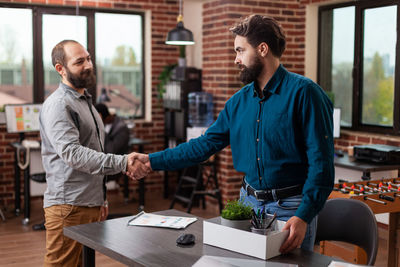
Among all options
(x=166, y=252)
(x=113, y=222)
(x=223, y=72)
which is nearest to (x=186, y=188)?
(x=223, y=72)

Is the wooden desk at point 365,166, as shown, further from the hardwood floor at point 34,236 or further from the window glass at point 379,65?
the window glass at point 379,65

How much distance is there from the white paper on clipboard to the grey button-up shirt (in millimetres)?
355

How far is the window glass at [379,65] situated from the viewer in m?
5.48

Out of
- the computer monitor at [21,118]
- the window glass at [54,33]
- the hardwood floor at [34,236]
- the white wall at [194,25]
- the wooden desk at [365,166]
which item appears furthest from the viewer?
the white wall at [194,25]

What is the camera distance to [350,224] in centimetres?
253

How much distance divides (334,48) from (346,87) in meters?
0.50

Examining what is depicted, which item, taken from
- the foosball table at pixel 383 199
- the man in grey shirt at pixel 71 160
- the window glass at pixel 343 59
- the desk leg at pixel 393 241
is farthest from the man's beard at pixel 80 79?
the window glass at pixel 343 59

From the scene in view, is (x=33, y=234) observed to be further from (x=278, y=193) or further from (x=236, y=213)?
(x=236, y=213)

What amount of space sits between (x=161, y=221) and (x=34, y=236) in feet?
10.2

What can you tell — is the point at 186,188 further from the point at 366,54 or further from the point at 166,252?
the point at 166,252

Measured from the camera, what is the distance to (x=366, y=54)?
227 inches

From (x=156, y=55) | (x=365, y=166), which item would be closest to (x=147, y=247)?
(x=365, y=166)

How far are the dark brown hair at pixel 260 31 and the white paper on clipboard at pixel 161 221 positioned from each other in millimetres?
863

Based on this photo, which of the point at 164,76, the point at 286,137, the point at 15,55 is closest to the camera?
the point at 286,137
